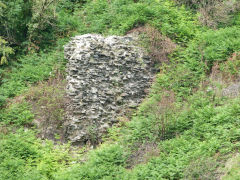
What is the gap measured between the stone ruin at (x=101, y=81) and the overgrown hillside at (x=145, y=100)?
1.45ft

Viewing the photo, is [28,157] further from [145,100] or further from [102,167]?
[145,100]

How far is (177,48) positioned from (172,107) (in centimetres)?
478

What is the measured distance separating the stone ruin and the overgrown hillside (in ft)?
1.45

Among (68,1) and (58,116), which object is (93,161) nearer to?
(58,116)

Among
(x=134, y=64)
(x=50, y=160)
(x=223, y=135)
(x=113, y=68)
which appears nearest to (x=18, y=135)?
(x=50, y=160)

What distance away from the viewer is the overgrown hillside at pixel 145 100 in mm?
8867

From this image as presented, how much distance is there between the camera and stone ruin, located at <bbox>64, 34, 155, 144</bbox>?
11.9 m

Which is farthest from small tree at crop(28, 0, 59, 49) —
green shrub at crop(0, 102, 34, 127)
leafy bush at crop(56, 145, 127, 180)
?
leafy bush at crop(56, 145, 127, 180)

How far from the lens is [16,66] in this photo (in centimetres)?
1504

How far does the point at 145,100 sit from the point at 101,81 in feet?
6.35

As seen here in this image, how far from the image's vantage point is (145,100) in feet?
41.5

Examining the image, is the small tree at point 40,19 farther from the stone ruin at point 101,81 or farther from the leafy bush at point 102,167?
the leafy bush at point 102,167

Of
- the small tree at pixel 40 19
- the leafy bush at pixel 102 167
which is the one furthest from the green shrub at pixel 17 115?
Result: the small tree at pixel 40 19

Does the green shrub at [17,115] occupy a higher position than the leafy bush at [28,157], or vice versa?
the green shrub at [17,115]
